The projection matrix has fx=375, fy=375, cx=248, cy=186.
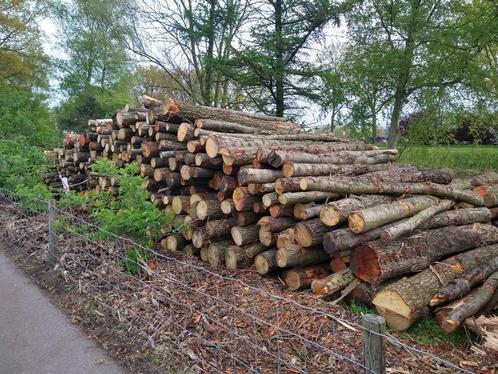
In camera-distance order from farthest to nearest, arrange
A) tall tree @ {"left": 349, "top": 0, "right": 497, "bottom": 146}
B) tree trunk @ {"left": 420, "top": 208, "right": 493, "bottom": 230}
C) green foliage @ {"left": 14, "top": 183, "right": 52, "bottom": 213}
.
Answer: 1. tall tree @ {"left": 349, "top": 0, "right": 497, "bottom": 146}
2. green foliage @ {"left": 14, "top": 183, "right": 52, "bottom": 213}
3. tree trunk @ {"left": 420, "top": 208, "right": 493, "bottom": 230}

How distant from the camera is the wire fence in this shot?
2.71 metres

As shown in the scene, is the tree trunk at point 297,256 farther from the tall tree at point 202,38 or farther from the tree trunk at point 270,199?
the tall tree at point 202,38

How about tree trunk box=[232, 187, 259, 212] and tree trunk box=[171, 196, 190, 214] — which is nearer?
tree trunk box=[232, 187, 259, 212]

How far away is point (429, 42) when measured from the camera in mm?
11094

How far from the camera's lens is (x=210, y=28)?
47.4 ft

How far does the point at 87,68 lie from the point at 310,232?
68.7 feet

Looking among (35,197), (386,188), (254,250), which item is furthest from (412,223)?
(35,197)

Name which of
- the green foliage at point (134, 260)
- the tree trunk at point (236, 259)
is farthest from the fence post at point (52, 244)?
the tree trunk at point (236, 259)

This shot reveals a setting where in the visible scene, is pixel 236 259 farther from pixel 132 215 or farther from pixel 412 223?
pixel 412 223

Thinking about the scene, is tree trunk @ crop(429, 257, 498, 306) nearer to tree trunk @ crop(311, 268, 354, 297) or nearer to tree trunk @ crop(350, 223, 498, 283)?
tree trunk @ crop(350, 223, 498, 283)

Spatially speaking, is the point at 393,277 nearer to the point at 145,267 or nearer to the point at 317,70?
the point at 145,267

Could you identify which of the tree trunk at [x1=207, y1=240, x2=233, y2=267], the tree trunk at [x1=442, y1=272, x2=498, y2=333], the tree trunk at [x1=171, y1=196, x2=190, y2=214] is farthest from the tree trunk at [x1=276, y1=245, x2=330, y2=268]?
the tree trunk at [x1=171, y1=196, x2=190, y2=214]

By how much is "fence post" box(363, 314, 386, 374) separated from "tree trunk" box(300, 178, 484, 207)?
8.16ft

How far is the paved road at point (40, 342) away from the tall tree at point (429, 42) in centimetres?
1084
